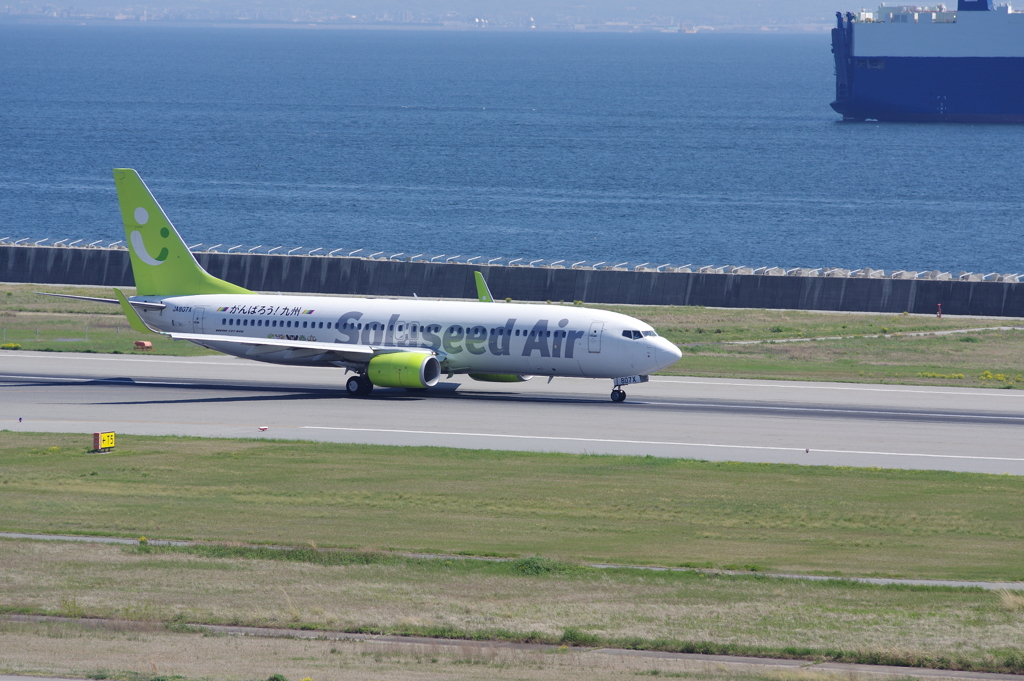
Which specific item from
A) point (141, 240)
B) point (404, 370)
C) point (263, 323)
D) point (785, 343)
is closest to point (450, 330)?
point (404, 370)

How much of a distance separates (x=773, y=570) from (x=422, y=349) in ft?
95.2

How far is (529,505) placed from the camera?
109ft

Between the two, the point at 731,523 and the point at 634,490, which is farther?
the point at 634,490

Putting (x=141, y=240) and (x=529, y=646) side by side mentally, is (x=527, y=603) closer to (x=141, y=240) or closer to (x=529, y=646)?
(x=529, y=646)

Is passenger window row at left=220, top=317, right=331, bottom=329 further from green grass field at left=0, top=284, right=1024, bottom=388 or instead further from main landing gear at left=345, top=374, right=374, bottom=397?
green grass field at left=0, top=284, right=1024, bottom=388

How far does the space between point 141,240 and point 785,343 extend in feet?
112

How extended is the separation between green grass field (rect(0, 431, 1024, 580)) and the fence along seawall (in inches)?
1712

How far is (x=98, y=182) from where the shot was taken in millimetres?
192625

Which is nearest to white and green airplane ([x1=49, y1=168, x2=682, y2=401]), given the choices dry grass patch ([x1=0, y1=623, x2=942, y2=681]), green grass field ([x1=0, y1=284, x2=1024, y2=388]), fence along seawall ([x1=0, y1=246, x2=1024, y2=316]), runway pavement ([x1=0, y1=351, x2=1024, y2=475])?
runway pavement ([x1=0, y1=351, x2=1024, y2=475])

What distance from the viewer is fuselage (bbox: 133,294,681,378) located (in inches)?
2015

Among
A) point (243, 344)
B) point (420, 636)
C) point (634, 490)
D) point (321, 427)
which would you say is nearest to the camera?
point (420, 636)

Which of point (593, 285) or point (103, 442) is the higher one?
point (103, 442)

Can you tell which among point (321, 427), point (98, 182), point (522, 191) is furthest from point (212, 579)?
point (98, 182)

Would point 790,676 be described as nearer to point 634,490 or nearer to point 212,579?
point 212,579
